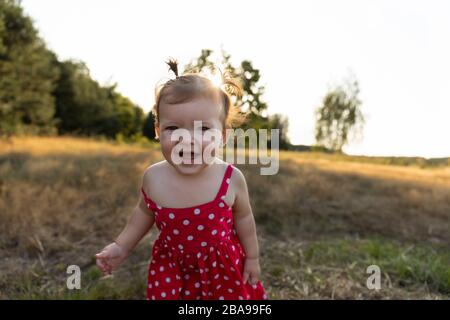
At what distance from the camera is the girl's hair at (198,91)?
65.1 inches

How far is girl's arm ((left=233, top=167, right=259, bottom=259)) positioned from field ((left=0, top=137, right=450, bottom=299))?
1032 millimetres

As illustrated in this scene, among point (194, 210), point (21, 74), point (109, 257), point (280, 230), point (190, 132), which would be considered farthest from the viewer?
point (21, 74)

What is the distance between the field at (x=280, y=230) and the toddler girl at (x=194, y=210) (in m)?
0.99

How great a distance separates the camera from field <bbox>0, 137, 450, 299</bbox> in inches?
115

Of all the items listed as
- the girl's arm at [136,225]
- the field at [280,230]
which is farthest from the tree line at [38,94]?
the girl's arm at [136,225]

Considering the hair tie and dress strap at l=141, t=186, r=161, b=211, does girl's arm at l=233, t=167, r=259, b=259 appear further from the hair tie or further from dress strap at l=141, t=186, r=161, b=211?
the hair tie

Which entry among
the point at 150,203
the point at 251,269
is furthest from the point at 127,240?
the point at 251,269

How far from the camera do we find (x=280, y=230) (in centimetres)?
427

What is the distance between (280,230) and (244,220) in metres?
2.46
